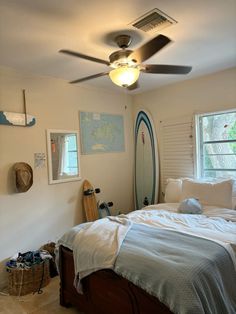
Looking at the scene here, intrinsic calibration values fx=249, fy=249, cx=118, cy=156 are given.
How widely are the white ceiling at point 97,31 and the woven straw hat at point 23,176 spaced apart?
→ 3.75 feet

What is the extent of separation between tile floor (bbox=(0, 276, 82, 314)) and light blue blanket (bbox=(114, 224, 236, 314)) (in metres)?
1.01

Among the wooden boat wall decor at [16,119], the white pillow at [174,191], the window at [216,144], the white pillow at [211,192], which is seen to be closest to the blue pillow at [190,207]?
the white pillow at [211,192]

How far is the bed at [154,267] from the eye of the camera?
4.99 ft

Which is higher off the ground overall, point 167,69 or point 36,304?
point 167,69

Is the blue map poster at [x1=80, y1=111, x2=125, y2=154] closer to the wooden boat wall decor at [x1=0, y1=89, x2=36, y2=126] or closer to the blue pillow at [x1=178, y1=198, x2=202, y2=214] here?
the wooden boat wall decor at [x1=0, y1=89, x2=36, y2=126]

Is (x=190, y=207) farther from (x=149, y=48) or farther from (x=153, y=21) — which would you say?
(x=153, y=21)

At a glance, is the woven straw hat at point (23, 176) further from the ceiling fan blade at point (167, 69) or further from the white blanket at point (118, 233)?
the ceiling fan blade at point (167, 69)

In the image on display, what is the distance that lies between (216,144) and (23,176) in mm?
2590

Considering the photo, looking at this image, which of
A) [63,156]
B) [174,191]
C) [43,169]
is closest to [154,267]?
[174,191]

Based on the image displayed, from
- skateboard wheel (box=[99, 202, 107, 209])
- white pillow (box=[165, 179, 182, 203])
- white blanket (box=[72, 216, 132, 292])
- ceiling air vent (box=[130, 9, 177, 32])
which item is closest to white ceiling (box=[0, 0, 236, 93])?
ceiling air vent (box=[130, 9, 177, 32])

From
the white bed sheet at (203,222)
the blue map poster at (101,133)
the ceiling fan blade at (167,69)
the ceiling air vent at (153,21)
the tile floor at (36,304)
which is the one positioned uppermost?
the ceiling air vent at (153,21)

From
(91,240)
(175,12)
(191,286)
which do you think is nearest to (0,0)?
(175,12)

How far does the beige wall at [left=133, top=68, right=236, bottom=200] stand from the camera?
329cm

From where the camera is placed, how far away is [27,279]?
8.73ft
